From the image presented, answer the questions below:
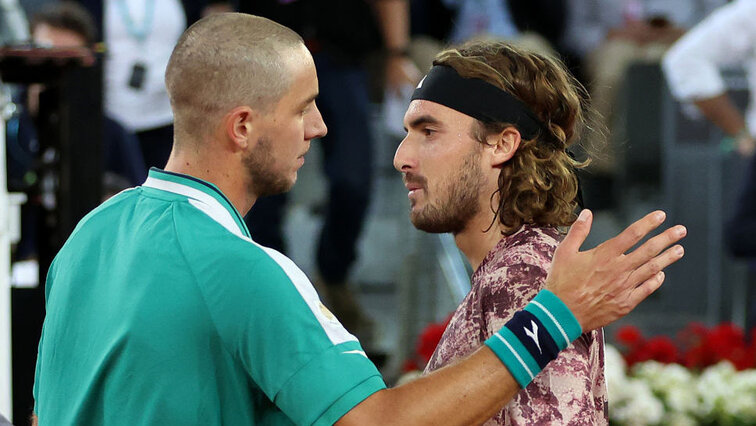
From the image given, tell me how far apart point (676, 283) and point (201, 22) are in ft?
16.9

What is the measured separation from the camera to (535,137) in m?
2.69

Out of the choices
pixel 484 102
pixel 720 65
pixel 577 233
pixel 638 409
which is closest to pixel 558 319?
pixel 577 233

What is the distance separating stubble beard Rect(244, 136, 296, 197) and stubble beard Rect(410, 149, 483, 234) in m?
0.42

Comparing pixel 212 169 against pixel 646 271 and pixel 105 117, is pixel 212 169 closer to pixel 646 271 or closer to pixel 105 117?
pixel 646 271

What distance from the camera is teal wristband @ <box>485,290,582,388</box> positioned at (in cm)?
212

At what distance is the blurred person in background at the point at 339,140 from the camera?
5.87 m

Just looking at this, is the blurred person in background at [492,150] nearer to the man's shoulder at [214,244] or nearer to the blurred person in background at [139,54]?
the man's shoulder at [214,244]

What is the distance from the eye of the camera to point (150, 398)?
→ 2141 millimetres

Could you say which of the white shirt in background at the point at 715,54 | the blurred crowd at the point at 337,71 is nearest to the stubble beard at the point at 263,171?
the blurred crowd at the point at 337,71

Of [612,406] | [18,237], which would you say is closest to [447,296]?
[612,406]

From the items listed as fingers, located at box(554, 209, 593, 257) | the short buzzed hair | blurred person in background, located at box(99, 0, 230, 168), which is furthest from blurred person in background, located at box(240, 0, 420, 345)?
fingers, located at box(554, 209, 593, 257)

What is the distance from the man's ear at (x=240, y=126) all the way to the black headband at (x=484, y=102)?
551 millimetres

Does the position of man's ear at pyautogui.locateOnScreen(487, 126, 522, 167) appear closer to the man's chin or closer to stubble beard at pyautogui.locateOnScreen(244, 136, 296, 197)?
the man's chin

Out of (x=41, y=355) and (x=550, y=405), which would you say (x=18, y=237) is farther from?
(x=550, y=405)
